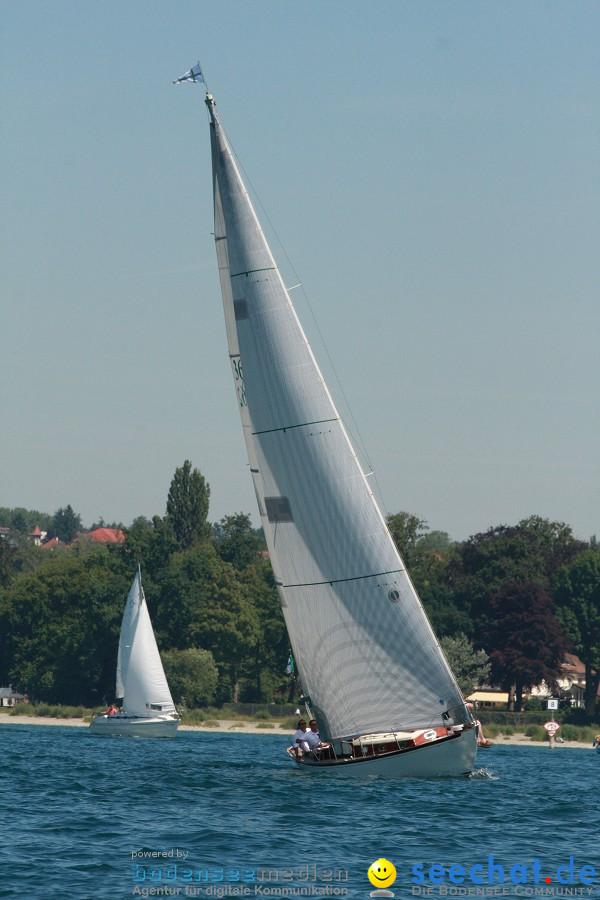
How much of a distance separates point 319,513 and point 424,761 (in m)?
6.70

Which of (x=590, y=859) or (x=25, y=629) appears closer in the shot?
(x=590, y=859)

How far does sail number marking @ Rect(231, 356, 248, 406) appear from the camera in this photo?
38062mm

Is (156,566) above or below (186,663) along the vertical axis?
above

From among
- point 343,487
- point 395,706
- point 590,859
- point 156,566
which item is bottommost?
point 590,859

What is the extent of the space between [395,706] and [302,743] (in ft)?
11.9

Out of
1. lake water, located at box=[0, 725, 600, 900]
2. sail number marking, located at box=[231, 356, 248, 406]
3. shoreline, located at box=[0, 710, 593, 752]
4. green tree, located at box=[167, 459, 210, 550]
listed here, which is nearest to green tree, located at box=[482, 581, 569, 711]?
shoreline, located at box=[0, 710, 593, 752]

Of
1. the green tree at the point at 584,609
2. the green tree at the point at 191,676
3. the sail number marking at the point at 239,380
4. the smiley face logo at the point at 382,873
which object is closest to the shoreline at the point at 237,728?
the green tree at the point at 191,676

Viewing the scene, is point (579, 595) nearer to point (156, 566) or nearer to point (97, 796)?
point (156, 566)

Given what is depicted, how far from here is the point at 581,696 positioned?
13662cm

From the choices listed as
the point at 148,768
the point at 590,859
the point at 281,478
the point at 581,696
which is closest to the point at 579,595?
the point at 581,696

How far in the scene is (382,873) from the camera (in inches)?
929

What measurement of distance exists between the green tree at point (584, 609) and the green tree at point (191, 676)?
27.0 meters

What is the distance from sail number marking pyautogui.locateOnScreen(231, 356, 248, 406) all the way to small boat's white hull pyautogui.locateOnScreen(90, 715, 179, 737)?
1736 inches

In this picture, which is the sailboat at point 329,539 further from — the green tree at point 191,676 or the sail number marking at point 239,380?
the green tree at point 191,676
